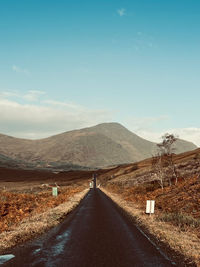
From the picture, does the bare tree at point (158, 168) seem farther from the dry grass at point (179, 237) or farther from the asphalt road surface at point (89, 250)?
the asphalt road surface at point (89, 250)

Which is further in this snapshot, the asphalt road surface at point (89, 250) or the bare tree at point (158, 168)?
the bare tree at point (158, 168)

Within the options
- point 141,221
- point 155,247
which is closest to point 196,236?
point 155,247

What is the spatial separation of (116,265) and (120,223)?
24.2 feet

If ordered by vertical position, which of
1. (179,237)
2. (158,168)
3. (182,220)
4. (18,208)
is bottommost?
(18,208)

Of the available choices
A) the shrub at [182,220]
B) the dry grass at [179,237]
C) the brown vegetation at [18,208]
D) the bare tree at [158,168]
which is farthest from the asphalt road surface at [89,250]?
the bare tree at [158,168]

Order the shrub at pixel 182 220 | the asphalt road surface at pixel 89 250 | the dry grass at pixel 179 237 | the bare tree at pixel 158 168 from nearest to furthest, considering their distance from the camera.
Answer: the asphalt road surface at pixel 89 250 < the dry grass at pixel 179 237 < the shrub at pixel 182 220 < the bare tree at pixel 158 168

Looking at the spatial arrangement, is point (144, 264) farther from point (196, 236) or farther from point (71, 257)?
point (196, 236)

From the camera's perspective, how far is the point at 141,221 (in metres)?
14.9

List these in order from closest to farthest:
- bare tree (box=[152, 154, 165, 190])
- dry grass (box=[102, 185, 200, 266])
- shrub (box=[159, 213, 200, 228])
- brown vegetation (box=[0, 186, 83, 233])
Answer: dry grass (box=[102, 185, 200, 266])
shrub (box=[159, 213, 200, 228])
brown vegetation (box=[0, 186, 83, 233])
bare tree (box=[152, 154, 165, 190])

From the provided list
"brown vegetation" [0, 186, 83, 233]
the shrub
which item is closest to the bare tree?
"brown vegetation" [0, 186, 83, 233]

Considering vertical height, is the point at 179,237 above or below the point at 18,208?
above

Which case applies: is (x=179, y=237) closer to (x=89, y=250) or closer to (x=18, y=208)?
(x=89, y=250)

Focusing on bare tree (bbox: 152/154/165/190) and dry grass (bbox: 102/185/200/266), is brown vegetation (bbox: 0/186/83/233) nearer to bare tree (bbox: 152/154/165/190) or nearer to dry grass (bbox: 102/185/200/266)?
dry grass (bbox: 102/185/200/266)

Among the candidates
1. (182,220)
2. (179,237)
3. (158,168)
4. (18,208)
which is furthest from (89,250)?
(158,168)
